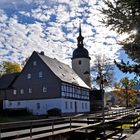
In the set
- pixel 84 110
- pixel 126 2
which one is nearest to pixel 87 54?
pixel 84 110

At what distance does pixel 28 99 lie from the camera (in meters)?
63.3

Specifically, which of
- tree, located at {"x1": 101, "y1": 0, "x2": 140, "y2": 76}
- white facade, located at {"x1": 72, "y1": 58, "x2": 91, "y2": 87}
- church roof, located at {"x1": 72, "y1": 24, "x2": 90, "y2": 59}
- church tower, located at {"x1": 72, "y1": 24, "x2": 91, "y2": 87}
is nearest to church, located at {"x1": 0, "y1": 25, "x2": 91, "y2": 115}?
white facade, located at {"x1": 72, "y1": 58, "x2": 91, "y2": 87}

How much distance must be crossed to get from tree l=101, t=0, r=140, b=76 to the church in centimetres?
4436

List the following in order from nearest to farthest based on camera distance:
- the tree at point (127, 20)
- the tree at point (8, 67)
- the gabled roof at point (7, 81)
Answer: the tree at point (127, 20) → the gabled roof at point (7, 81) → the tree at point (8, 67)

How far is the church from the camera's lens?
6022 cm

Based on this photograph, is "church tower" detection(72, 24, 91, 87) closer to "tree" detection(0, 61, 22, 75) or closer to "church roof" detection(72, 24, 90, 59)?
"church roof" detection(72, 24, 90, 59)

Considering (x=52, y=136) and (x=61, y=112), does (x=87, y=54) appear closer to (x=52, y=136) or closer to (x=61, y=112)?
(x=61, y=112)

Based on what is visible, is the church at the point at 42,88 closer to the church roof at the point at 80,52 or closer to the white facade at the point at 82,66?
the white facade at the point at 82,66

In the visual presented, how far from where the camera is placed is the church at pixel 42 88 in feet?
198

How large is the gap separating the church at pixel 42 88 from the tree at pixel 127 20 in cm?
4436

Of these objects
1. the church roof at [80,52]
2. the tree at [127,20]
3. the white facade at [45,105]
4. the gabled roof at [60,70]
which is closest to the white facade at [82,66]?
the church roof at [80,52]

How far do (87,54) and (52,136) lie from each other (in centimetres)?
8137

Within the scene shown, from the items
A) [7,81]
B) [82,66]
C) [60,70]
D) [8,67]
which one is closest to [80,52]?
[82,66]

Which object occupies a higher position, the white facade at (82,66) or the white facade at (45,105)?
the white facade at (82,66)
